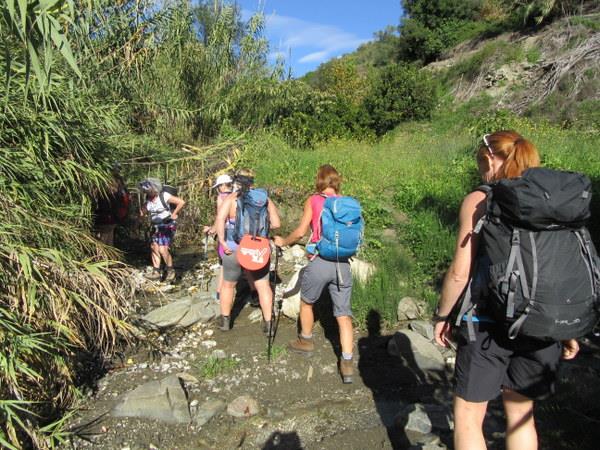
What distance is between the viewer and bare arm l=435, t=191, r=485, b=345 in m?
2.24

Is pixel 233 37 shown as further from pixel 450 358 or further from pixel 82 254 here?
pixel 450 358

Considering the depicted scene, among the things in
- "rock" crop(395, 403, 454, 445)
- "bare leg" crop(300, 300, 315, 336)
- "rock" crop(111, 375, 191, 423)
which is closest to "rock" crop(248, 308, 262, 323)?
"bare leg" crop(300, 300, 315, 336)

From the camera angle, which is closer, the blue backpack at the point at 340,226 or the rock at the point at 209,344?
the blue backpack at the point at 340,226

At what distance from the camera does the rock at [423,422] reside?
11.2 ft

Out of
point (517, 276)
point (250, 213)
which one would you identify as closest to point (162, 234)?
point (250, 213)

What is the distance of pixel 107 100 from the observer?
24.5 ft

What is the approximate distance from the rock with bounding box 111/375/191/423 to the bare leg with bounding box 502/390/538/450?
235 cm

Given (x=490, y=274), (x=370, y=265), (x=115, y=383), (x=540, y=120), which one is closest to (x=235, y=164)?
(x=370, y=265)

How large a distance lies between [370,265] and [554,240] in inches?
170

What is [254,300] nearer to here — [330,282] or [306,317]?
[306,317]

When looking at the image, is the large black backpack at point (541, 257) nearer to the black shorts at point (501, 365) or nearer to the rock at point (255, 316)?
the black shorts at point (501, 365)

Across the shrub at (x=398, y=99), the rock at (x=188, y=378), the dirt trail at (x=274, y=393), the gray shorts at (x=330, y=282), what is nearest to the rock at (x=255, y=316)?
the dirt trail at (x=274, y=393)

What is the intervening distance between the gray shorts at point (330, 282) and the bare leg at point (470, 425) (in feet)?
6.43

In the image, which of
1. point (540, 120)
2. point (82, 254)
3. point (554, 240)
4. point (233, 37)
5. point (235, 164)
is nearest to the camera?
point (554, 240)
